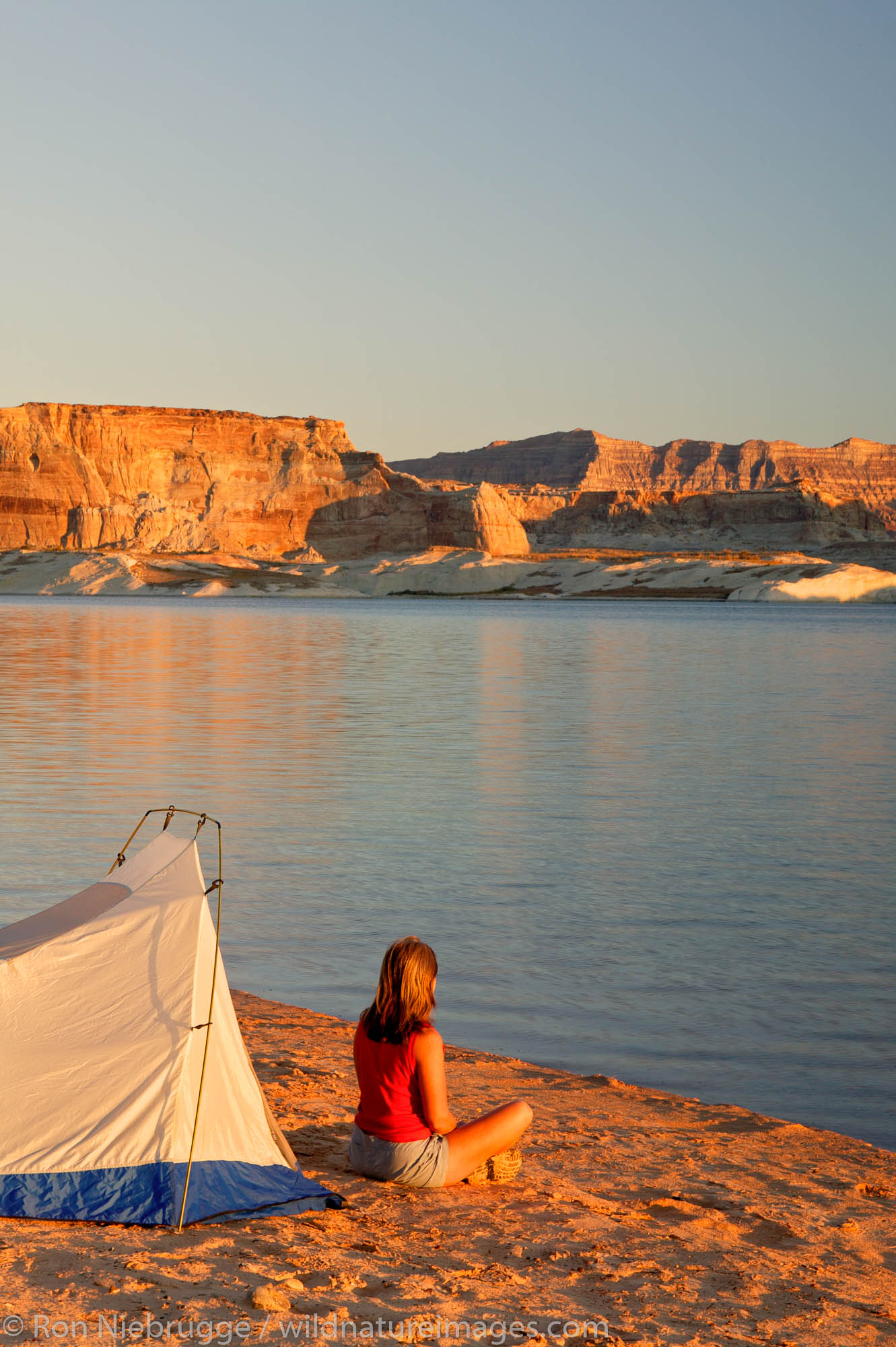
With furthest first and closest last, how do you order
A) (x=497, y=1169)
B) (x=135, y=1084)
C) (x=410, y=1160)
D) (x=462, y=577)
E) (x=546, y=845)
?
(x=462, y=577) → (x=546, y=845) → (x=497, y=1169) → (x=410, y=1160) → (x=135, y=1084)

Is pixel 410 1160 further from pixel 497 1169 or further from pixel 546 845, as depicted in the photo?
pixel 546 845

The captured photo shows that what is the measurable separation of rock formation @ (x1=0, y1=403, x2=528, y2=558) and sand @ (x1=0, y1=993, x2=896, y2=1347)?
114m

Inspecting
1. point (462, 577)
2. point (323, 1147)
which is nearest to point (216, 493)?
point (462, 577)

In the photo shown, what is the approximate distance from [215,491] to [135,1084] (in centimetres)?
12403

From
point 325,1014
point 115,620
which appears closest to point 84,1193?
point 325,1014

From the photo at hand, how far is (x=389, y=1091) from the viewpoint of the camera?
4.09 m

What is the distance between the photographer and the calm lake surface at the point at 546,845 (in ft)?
20.7

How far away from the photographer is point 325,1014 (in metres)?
6.40

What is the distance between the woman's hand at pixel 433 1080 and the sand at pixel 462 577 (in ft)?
325

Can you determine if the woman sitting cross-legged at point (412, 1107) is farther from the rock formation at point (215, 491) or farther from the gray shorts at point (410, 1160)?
the rock formation at point (215, 491)

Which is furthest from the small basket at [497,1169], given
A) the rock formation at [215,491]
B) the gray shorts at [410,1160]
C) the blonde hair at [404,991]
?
the rock formation at [215,491]

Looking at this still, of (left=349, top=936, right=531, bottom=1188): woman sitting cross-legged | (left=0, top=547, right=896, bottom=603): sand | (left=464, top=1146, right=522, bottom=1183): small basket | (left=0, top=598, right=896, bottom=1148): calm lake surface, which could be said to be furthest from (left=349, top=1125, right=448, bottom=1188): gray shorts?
(left=0, top=547, right=896, bottom=603): sand

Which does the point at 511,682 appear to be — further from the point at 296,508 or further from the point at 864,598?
the point at 296,508

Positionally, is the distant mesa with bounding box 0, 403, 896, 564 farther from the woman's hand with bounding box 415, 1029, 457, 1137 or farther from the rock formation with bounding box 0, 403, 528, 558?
the woman's hand with bounding box 415, 1029, 457, 1137
